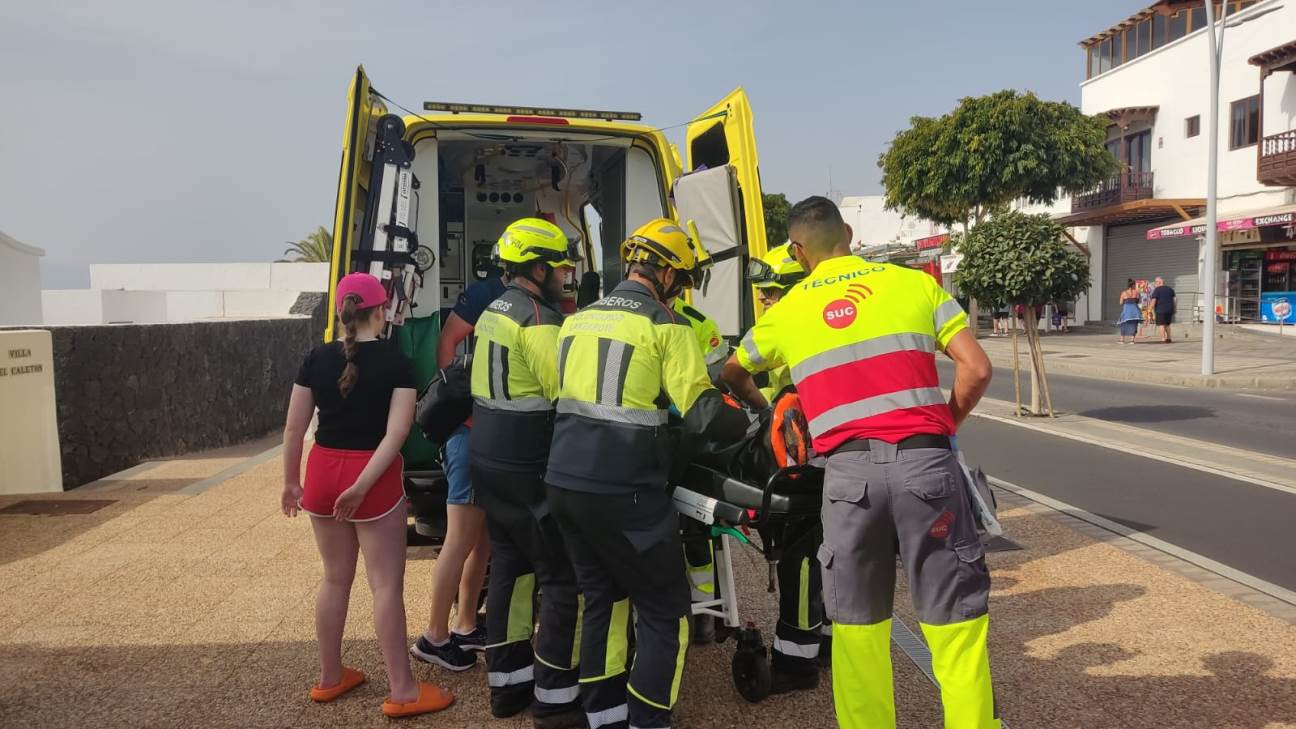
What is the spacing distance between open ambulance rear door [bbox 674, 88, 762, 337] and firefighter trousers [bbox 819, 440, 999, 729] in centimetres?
252

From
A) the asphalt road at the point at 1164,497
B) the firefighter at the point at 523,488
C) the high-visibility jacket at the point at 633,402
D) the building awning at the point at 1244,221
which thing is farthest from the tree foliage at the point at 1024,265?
the building awning at the point at 1244,221

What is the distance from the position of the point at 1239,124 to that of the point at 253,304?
30.4 metres

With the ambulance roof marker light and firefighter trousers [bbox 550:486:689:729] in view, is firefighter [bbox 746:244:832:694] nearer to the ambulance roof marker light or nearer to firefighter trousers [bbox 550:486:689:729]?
firefighter trousers [bbox 550:486:689:729]

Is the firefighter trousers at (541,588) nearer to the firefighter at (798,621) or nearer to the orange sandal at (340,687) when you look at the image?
the orange sandal at (340,687)

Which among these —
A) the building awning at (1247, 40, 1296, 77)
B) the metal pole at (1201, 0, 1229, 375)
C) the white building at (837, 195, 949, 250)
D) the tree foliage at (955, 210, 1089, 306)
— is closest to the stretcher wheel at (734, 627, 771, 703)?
the tree foliage at (955, 210, 1089, 306)

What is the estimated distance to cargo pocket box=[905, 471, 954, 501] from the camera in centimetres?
276

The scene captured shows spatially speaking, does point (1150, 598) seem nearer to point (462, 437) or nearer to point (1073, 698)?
point (1073, 698)

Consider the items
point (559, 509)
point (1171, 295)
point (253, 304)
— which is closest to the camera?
point (559, 509)

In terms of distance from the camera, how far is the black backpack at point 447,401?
13.2 feet

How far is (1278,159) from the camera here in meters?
24.8

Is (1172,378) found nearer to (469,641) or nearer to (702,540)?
(702,540)

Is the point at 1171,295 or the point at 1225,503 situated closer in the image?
the point at 1225,503

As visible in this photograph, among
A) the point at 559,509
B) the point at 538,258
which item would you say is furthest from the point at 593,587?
the point at 538,258

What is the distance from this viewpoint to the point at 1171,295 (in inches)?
967
